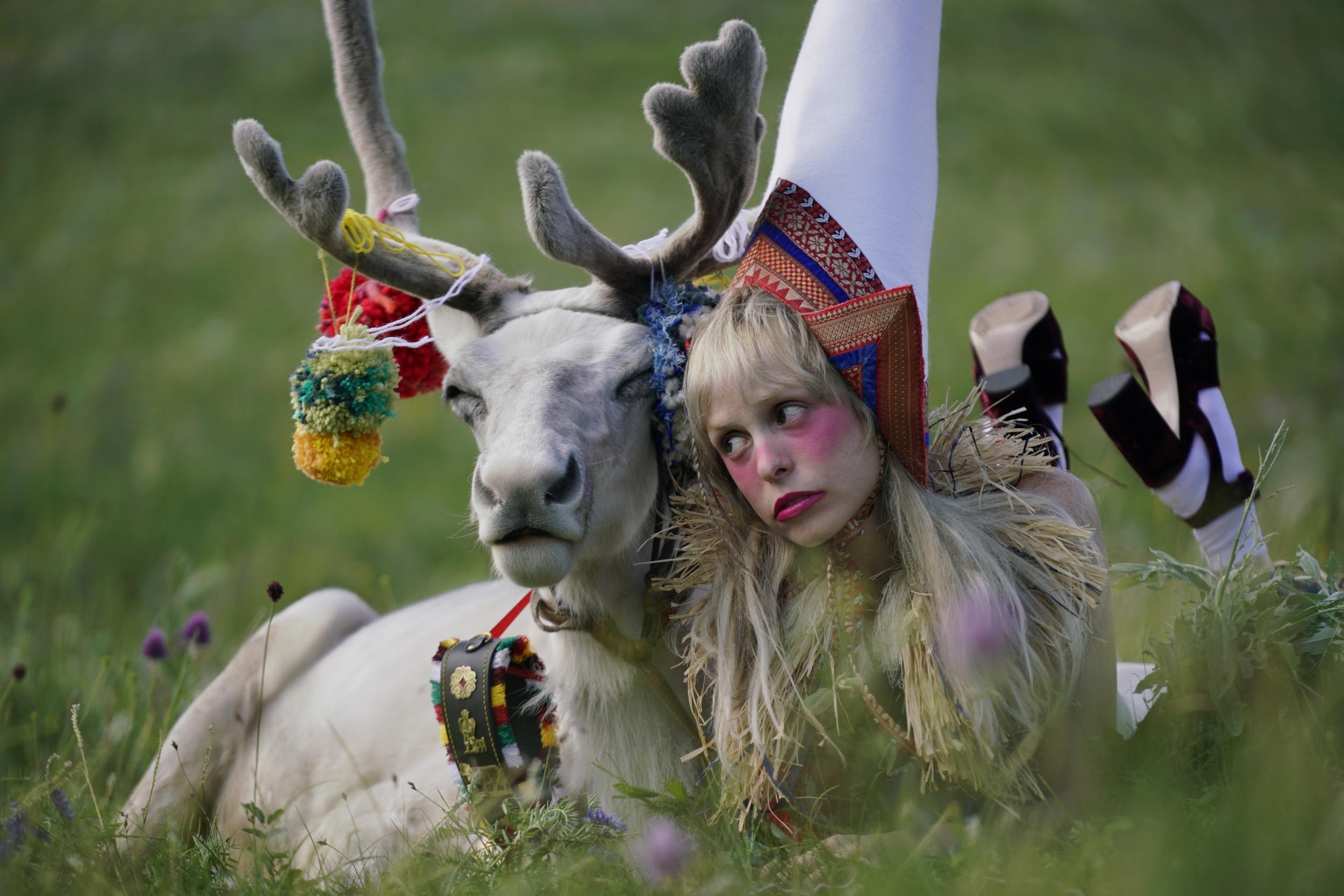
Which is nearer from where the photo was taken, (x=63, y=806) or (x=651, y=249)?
(x=63, y=806)

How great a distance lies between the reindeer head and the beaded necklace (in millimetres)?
501

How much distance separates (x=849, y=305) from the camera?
242cm

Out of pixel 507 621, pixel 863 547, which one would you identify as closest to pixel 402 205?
pixel 507 621

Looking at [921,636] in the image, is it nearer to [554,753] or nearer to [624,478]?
[624,478]

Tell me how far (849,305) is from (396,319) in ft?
4.38

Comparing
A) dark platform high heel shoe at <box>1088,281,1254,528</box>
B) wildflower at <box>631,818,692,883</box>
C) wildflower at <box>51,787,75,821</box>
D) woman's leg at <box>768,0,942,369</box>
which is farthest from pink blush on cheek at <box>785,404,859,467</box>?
wildflower at <box>51,787,75,821</box>

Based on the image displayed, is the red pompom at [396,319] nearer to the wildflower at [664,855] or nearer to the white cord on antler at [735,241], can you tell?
the white cord on antler at [735,241]

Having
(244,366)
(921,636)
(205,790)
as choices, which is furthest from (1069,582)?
(244,366)

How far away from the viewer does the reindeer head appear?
2459mm

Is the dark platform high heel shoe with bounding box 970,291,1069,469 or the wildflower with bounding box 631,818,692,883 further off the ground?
the dark platform high heel shoe with bounding box 970,291,1069,469

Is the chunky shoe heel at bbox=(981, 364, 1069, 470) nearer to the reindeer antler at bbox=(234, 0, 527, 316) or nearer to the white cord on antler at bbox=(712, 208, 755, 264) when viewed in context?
the white cord on antler at bbox=(712, 208, 755, 264)

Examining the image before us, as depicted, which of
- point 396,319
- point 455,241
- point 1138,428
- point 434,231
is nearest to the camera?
point 396,319

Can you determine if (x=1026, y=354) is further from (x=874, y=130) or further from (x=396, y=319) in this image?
(x=396, y=319)

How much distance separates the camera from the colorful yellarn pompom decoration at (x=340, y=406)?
9.32 feet
